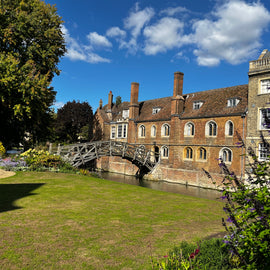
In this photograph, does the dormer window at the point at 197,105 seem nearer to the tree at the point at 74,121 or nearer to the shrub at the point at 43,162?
the shrub at the point at 43,162

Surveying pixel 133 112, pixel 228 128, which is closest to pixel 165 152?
pixel 133 112

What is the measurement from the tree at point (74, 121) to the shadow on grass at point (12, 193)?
3486 centimetres

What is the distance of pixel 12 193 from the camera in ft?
35.6

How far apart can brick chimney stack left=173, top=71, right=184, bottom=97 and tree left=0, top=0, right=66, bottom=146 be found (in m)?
14.3

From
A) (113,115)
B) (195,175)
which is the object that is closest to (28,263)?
(195,175)

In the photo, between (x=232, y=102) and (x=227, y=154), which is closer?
(x=227, y=154)

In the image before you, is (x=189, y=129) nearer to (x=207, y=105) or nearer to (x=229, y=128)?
(x=207, y=105)

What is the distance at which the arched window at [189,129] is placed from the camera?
1212 inches

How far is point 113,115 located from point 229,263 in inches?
1665

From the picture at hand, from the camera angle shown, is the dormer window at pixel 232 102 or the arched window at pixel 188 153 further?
the arched window at pixel 188 153

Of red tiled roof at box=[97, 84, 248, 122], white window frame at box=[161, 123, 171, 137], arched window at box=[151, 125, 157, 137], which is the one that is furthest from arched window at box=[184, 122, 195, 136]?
arched window at box=[151, 125, 157, 137]

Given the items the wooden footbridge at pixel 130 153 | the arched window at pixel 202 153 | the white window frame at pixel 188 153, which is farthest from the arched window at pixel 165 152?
the arched window at pixel 202 153

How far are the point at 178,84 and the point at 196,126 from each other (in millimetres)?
6376

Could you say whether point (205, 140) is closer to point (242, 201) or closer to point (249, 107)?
point (249, 107)
